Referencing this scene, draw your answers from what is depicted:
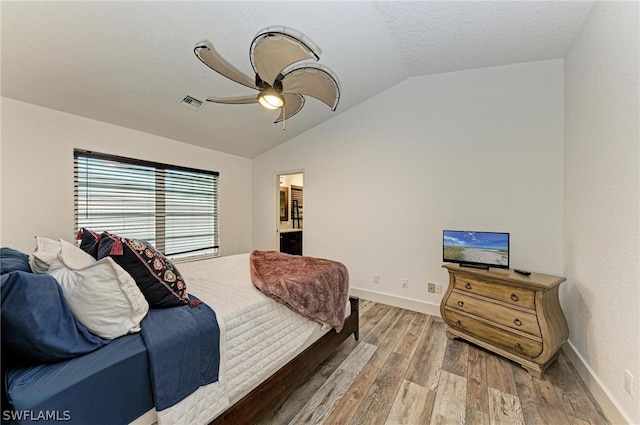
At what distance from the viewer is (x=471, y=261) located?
2.44 m

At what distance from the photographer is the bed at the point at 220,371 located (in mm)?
821

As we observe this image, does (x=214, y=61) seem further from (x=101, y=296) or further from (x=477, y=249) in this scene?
(x=477, y=249)

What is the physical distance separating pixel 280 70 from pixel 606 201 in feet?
7.80

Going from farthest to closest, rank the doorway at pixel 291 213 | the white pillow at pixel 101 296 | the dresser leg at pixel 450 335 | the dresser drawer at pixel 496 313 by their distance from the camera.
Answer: the doorway at pixel 291 213 < the dresser leg at pixel 450 335 < the dresser drawer at pixel 496 313 < the white pillow at pixel 101 296

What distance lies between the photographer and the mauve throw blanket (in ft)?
5.51

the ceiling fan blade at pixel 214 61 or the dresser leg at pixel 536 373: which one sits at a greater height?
the ceiling fan blade at pixel 214 61

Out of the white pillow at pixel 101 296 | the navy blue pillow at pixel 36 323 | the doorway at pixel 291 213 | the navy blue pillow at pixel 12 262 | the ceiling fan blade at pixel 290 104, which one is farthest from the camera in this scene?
the doorway at pixel 291 213

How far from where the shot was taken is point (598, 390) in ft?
5.32

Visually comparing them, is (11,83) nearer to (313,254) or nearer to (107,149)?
(107,149)

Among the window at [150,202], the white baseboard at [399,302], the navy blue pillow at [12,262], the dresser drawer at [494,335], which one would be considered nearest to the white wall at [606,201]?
the dresser drawer at [494,335]

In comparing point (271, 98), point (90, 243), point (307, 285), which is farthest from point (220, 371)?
point (271, 98)

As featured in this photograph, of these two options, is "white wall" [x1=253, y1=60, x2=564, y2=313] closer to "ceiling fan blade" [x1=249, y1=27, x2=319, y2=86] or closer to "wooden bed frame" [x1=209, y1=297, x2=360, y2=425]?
"wooden bed frame" [x1=209, y1=297, x2=360, y2=425]

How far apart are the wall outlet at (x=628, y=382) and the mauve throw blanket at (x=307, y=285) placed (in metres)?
1.68

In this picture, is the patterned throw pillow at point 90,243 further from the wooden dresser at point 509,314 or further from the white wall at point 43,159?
the wooden dresser at point 509,314
